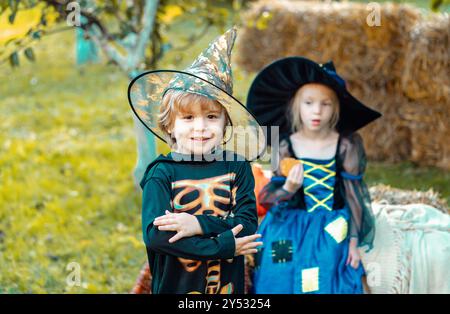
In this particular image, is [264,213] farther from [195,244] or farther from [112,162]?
[112,162]

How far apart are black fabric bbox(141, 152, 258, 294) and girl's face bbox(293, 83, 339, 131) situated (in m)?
0.97

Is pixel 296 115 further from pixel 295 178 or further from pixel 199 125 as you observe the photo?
pixel 199 125

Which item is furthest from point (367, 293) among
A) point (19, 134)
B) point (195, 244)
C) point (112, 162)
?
point (19, 134)

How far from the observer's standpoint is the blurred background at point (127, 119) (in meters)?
4.21

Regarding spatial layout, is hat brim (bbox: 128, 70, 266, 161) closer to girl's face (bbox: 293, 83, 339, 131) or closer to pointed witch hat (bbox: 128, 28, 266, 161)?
pointed witch hat (bbox: 128, 28, 266, 161)

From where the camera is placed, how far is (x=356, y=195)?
348 cm

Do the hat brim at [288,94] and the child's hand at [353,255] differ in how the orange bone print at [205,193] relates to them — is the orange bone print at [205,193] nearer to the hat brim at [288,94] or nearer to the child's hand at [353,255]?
the hat brim at [288,94]

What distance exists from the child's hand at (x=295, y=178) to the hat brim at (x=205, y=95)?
90cm

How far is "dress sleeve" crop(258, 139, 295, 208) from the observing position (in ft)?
11.5

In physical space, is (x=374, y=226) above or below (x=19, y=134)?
below

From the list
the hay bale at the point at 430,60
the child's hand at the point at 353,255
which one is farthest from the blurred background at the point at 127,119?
the child's hand at the point at 353,255

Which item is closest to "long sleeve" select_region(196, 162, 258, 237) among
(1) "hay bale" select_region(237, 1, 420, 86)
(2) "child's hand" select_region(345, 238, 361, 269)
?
(2) "child's hand" select_region(345, 238, 361, 269)

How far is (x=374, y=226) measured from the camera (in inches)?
138

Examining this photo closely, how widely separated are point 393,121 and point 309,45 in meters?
1.23
